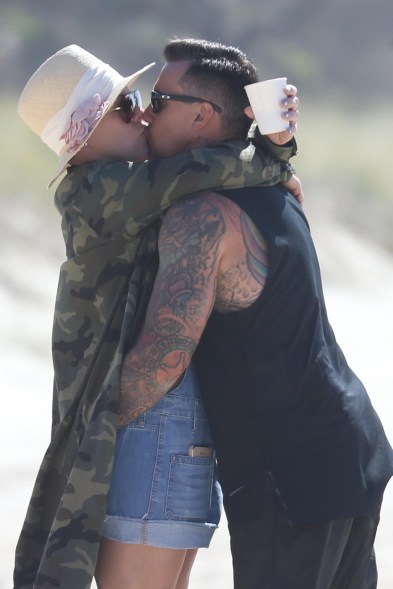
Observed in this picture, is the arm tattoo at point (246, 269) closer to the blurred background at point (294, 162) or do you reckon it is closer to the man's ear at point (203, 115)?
the man's ear at point (203, 115)

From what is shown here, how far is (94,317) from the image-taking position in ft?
9.45

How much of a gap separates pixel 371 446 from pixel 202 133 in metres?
0.92

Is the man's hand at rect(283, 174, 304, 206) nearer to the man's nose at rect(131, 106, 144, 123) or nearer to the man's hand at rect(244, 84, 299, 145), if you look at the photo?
A: the man's hand at rect(244, 84, 299, 145)

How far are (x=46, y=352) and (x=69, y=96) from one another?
5.42m

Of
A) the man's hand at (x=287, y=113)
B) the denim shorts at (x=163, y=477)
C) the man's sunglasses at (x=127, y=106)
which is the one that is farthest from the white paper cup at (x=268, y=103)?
the denim shorts at (x=163, y=477)

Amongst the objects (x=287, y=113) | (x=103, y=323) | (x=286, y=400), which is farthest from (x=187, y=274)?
(x=287, y=113)

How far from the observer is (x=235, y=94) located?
2.93 meters

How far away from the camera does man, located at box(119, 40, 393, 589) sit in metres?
2.71

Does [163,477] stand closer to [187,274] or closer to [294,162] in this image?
[187,274]

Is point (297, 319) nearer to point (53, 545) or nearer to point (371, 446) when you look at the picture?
point (371, 446)

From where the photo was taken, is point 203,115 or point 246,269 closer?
point 246,269

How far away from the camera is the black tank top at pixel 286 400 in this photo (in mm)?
2746

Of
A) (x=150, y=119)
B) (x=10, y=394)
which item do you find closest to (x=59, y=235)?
(x=10, y=394)

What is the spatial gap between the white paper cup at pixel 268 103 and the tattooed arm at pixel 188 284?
8.9 inches
